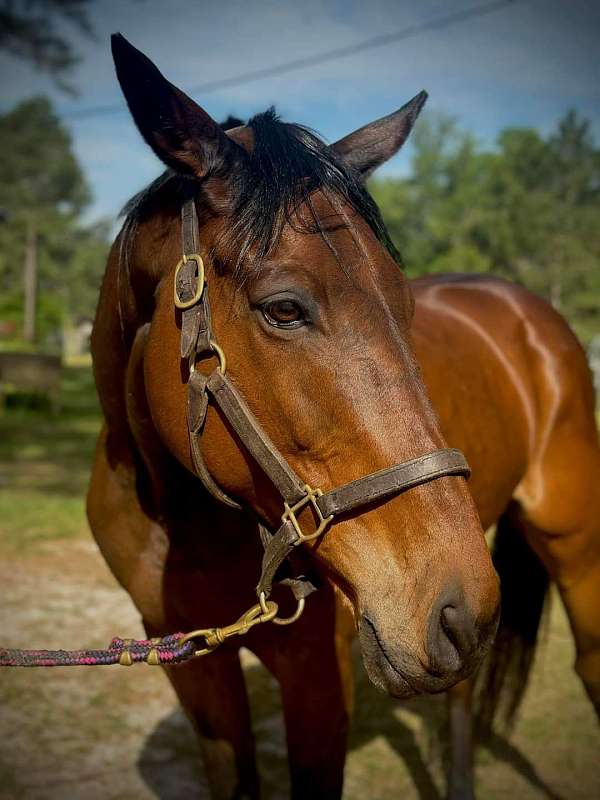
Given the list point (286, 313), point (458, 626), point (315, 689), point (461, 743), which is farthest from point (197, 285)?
point (461, 743)

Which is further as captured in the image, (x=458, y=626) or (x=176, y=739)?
(x=176, y=739)

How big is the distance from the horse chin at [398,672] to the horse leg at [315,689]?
26.0 inches

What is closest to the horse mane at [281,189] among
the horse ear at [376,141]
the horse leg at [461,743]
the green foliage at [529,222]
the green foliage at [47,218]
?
the horse ear at [376,141]

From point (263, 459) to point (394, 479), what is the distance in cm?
29

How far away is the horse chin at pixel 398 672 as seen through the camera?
130 cm

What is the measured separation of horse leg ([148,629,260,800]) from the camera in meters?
2.36

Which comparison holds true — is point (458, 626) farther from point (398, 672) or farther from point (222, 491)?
point (222, 491)

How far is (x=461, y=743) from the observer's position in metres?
3.26

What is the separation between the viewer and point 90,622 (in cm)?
464

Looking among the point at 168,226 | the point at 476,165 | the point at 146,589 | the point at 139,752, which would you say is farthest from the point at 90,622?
the point at 476,165

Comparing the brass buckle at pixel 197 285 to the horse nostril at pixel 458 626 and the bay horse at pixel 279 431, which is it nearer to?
the bay horse at pixel 279 431

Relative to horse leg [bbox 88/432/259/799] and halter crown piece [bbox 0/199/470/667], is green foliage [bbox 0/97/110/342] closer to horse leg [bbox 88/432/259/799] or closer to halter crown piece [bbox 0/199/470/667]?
horse leg [bbox 88/432/259/799]

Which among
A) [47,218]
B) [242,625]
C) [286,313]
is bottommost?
[242,625]

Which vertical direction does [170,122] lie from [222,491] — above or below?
above
